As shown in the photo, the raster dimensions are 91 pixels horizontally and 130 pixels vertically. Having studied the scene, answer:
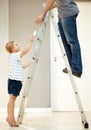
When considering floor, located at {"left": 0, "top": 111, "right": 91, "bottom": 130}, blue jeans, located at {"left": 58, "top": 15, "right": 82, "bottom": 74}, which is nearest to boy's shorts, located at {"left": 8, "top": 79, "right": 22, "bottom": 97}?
floor, located at {"left": 0, "top": 111, "right": 91, "bottom": 130}

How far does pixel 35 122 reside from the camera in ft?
A: 17.6

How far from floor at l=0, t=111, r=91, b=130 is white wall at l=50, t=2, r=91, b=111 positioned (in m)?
0.32

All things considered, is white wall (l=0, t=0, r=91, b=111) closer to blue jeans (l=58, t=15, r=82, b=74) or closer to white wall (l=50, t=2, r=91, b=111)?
white wall (l=50, t=2, r=91, b=111)

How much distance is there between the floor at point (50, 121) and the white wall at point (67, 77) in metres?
0.32

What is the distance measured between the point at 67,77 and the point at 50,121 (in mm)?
1558

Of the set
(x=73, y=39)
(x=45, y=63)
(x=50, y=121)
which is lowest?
(x=50, y=121)

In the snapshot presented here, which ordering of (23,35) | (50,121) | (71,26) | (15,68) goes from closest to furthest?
(71,26) → (15,68) → (50,121) → (23,35)

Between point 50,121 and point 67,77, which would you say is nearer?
point 50,121

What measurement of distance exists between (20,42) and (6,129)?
2.54m

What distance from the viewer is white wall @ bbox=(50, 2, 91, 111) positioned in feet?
22.5

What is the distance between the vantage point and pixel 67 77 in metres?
6.89

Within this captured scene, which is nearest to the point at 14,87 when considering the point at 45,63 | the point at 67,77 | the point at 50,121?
the point at 50,121

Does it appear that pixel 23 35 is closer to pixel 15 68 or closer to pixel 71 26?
pixel 15 68

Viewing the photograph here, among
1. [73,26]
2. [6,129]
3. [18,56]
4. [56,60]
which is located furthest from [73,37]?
[56,60]
